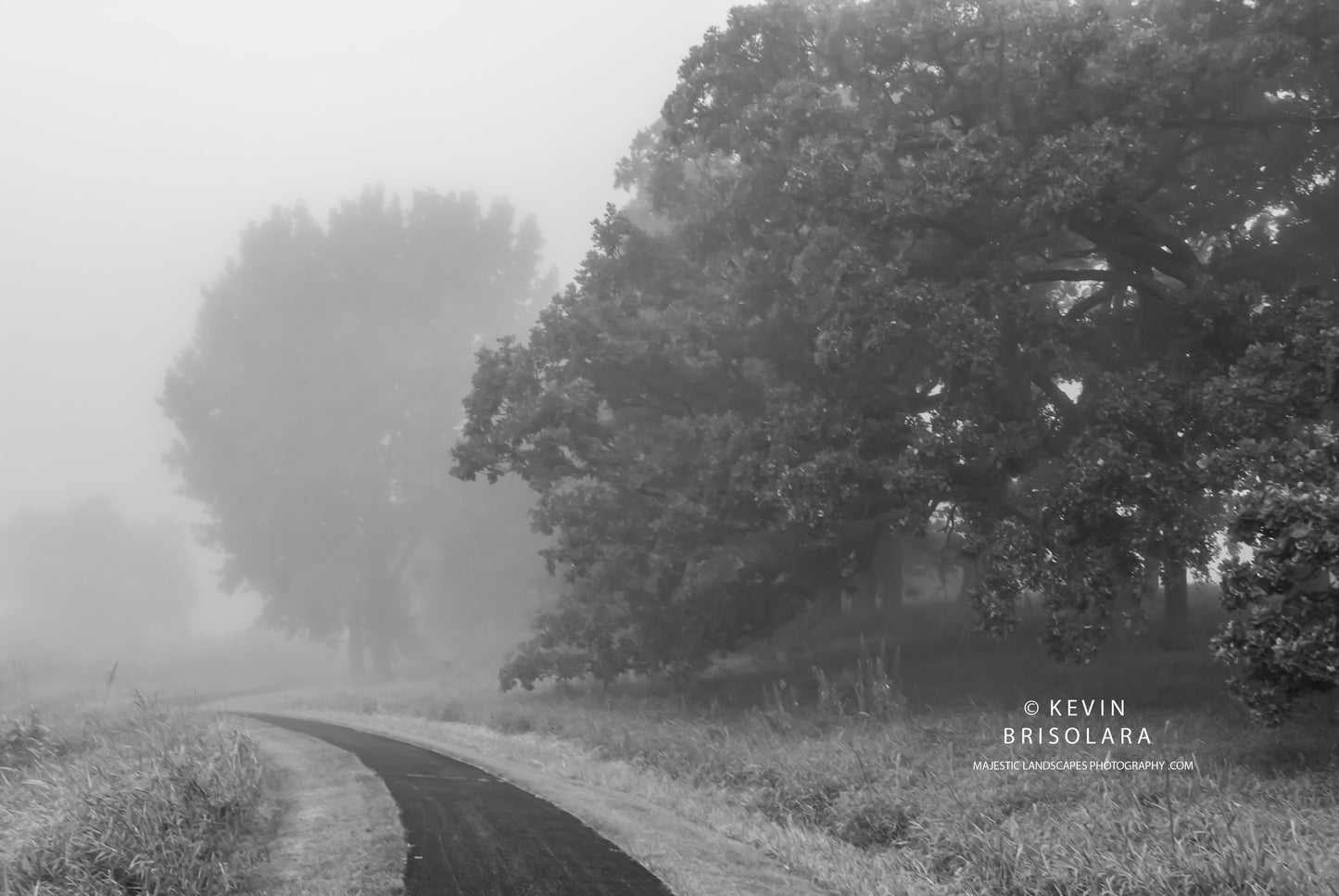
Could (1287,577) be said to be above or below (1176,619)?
above

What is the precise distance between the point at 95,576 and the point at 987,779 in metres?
106

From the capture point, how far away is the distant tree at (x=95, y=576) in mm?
97812

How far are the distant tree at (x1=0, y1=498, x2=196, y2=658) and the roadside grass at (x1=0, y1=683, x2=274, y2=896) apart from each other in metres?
91.8

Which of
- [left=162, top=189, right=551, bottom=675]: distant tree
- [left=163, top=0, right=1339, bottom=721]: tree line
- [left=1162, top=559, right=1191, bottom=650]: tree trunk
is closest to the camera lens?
[left=163, top=0, right=1339, bottom=721]: tree line

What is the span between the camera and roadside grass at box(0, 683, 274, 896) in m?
7.63

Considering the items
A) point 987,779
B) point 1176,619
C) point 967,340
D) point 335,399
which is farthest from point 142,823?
point 335,399

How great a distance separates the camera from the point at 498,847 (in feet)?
29.3

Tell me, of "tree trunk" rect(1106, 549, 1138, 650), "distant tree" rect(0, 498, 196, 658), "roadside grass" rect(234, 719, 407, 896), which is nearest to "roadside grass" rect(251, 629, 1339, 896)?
"tree trunk" rect(1106, 549, 1138, 650)

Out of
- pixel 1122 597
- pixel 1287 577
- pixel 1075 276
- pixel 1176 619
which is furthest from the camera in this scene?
pixel 1176 619

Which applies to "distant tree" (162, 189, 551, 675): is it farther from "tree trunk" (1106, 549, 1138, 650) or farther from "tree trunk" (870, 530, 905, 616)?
"tree trunk" (1106, 549, 1138, 650)

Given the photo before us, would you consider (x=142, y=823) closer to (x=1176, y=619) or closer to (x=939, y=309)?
(x=939, y=309)

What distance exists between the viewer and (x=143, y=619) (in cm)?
10006

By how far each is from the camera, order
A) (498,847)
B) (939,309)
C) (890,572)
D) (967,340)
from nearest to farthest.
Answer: (498,847) → (967,340) → (939,309) → (890,572)

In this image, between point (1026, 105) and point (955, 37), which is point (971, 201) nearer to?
point (1026, 105)
